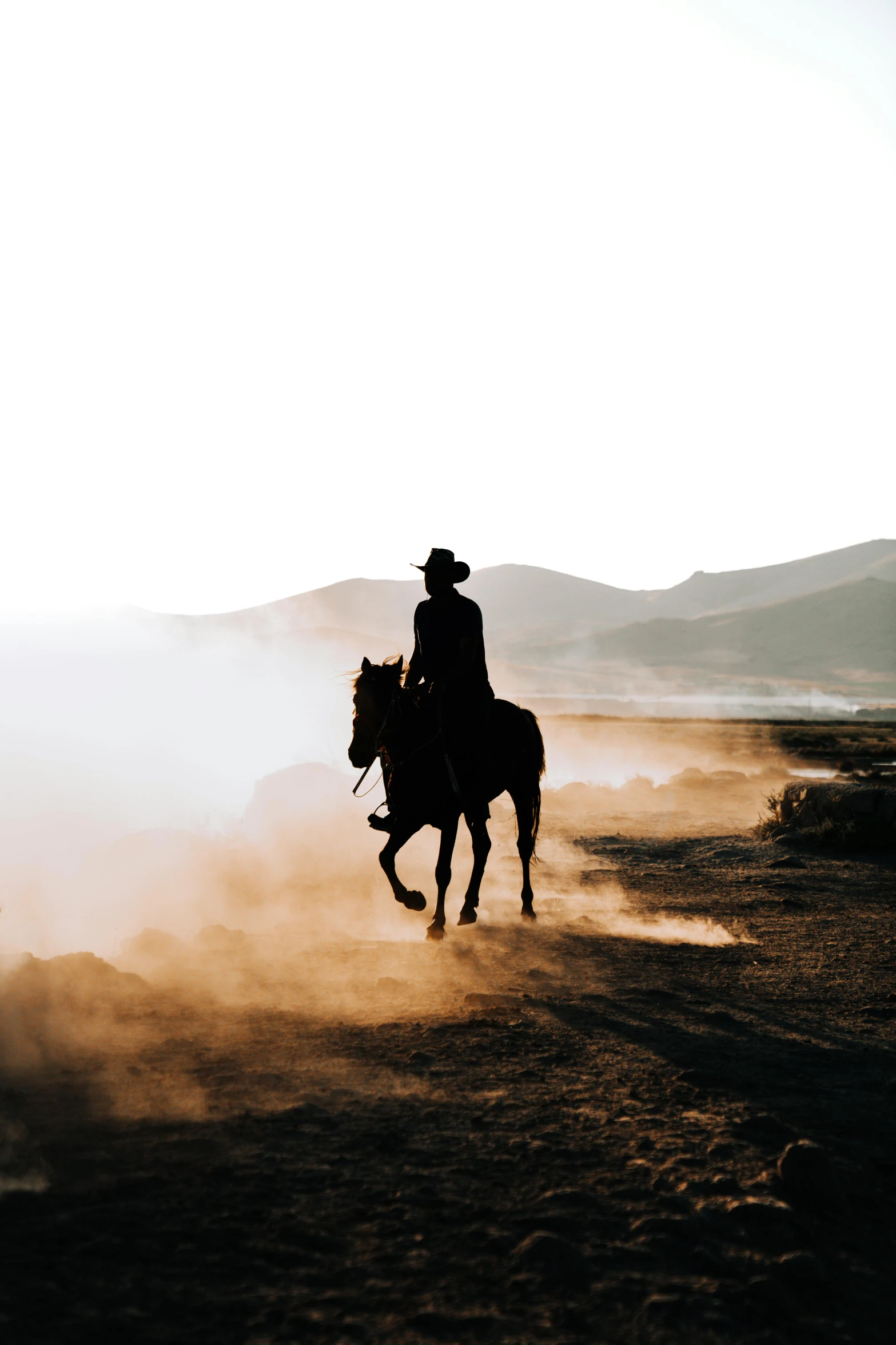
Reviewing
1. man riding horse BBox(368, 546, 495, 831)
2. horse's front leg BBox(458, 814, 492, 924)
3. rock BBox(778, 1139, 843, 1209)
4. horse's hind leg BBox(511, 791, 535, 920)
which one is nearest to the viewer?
rock BBox(778, 1139, 843, 1209)

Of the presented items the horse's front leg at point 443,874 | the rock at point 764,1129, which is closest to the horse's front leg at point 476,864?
the horse's front leg at point 443,874

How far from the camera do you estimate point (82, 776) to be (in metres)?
34.1

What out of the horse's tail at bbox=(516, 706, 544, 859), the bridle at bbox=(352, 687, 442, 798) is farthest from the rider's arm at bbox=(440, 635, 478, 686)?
the horse's tail at bbox=(516, 706, 544, 859)

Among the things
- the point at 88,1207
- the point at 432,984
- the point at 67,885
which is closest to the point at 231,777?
the point at 67,885

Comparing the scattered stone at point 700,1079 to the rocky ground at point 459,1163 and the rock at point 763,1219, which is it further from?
the rock at point 763,1219

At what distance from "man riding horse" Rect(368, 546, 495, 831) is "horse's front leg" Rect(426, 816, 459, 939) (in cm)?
28

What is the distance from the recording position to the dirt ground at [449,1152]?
3.08m

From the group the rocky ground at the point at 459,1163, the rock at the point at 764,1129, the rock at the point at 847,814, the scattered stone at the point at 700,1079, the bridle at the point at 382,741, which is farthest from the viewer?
the rock at the point at 847,814

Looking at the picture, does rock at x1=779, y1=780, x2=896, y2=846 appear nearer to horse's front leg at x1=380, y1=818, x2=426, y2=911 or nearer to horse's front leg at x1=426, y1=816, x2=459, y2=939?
horse's front leg at x1=426, y1=816, x2=459, y2=939

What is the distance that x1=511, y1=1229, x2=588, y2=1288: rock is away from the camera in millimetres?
3219

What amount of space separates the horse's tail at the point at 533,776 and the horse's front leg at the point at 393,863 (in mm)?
1641

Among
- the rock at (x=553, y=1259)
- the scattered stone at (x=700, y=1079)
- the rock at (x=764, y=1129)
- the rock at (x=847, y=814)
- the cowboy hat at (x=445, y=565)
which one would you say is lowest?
the rock at (x=847, y=814)

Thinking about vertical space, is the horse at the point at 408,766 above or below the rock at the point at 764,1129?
above

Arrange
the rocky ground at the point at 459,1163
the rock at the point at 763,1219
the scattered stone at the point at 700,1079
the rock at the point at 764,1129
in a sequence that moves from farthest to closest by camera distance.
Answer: the scattered stone at the point at 700,1079 < the rock at the point at 764,1129 < the rock at the point at 763,1219 < the rocky ground at the point at 459,1163
